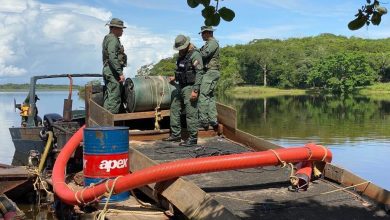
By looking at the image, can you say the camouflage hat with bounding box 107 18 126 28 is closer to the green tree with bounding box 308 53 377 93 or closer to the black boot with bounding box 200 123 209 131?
the black boot with bounding box 200 123 209 131

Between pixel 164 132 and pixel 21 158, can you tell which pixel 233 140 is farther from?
pixel 21 158

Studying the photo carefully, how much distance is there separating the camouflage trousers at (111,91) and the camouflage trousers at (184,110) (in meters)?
1.05

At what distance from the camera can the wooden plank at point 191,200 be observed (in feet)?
15.5

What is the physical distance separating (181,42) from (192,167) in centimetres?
426

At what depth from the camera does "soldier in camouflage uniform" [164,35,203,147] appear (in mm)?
9266

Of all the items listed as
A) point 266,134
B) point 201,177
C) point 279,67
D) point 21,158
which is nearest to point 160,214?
point 201,177

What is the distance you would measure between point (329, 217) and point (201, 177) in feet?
6.40

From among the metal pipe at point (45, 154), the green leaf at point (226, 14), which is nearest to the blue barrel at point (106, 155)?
the green leaf at point (226, 14)

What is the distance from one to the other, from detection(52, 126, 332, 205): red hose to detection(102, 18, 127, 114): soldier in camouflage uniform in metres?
3.53

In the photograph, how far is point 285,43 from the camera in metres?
151

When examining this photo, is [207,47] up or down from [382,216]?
up

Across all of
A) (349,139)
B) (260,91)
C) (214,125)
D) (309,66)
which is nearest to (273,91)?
(260,91)

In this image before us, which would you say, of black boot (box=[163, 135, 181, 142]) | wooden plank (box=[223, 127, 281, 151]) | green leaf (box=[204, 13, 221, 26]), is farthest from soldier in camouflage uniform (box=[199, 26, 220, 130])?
green leaf (box=[204, 13, 221, 26])

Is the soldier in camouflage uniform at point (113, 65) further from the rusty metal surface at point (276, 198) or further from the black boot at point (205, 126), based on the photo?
the rusty metal surface at point (276, 198)
